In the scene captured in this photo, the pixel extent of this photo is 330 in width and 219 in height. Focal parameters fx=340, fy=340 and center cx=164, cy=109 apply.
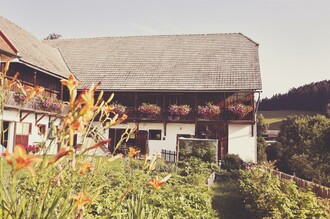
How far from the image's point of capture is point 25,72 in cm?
2003

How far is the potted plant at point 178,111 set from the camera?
22609 millimetres

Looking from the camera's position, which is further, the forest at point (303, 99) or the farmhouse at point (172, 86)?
the forest at point (303, 99)

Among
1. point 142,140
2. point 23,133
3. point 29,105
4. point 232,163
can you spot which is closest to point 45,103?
point 29,105

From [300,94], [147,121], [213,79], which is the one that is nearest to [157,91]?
[147,121]

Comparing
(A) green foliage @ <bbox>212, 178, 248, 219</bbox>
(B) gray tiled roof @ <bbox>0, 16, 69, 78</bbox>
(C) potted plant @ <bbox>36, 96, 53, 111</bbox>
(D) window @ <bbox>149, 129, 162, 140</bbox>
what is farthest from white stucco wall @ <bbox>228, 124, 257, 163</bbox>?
(B) gray tiled roof @ <bbox>0, 16, 69, 78</bbox>

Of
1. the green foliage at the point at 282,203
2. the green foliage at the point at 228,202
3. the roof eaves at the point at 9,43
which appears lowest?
the green foliage at the point at 228,202

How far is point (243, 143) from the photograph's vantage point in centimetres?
2231

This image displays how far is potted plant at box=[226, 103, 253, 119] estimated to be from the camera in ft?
72.1

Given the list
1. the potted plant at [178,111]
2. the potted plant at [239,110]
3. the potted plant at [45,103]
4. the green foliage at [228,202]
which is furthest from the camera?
the potted plant at [178,111]

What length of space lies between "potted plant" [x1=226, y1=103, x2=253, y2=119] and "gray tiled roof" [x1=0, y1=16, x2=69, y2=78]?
11.2 m

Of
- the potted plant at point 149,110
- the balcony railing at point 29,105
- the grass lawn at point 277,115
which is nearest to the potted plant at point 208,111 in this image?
the potted plant at point 149,110

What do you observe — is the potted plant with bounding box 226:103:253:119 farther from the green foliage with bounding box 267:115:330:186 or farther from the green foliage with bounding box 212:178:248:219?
the green foliage with bounding box 212:178:248:219

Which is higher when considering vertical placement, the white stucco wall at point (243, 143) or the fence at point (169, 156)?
the white stucco wall at point (243, 143)

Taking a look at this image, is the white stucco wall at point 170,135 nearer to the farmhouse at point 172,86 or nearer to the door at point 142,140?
the farmhouse at point 172,86
